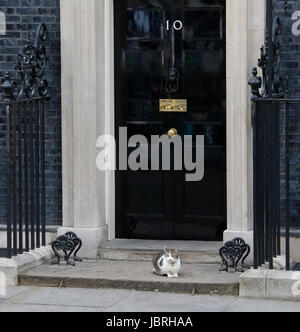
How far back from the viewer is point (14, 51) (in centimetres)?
988

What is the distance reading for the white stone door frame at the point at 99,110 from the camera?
925cm

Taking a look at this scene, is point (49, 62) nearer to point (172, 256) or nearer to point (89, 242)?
point (89, 242)

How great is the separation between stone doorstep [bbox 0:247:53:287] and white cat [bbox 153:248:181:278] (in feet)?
3.77

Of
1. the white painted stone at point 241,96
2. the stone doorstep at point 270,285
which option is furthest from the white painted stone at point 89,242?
the stone doorstep at point 270,285

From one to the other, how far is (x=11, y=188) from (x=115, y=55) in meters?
1.81

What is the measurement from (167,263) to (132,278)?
1.08 ft

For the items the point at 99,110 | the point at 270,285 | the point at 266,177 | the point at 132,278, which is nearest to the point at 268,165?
the point at 266,177

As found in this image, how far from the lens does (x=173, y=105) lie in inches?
388

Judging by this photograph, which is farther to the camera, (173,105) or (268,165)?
(173,105)

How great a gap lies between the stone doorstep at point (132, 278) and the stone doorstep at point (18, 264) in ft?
0.19

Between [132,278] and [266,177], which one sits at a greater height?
[266,177]

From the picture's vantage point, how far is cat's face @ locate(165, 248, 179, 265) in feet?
28.7

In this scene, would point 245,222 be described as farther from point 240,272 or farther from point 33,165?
point 33,165

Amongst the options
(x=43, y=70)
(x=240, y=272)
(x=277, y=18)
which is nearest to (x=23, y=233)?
(x=43, y=70)
